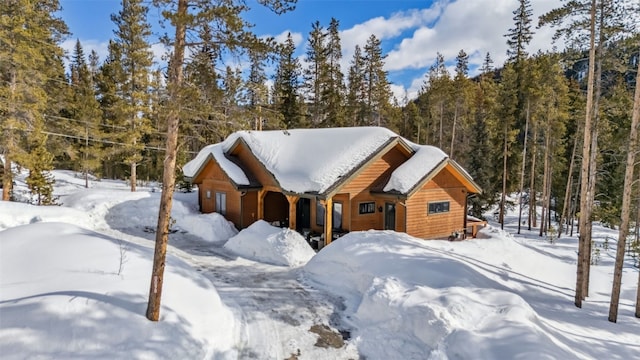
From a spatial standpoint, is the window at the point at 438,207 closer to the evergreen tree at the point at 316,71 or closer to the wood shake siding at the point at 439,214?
the wood shake siding at the point at 439,214

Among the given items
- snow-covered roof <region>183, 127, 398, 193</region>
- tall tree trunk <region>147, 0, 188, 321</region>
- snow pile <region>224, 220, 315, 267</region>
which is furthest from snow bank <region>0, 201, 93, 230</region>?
tall tree trunk <region>147, 0, 188, 321</region>

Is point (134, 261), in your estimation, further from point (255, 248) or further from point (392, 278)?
point (392, 278)

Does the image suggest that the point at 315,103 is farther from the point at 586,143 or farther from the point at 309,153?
the point at 586,143

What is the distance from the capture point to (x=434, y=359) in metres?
6.81

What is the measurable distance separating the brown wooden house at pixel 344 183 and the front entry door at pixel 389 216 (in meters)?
0.05

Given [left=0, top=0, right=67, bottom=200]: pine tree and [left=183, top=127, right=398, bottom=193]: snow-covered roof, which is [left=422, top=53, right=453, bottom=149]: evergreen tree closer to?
[left=183, top=127, right=398, bottom=193]: snow-covered roof

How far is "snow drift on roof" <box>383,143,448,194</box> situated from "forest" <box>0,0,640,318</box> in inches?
228

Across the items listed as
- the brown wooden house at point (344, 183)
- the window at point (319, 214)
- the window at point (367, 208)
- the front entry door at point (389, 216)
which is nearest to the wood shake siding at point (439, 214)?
the brown wooden house at point (344, 183)

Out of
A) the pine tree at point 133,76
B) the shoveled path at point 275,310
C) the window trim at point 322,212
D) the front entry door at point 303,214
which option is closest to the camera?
the shoveled path at point 275,310

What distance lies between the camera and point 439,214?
17922 mm

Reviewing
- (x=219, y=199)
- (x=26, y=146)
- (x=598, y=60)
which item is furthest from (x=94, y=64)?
(x=598, y=60)

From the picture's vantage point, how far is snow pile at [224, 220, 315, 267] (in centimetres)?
1408

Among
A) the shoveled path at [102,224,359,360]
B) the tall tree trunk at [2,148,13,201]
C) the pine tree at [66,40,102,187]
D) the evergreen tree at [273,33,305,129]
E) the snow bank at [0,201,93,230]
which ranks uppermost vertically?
the evergreen tree at [273,33,305,129]

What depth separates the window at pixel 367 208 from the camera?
16984 millimetres
